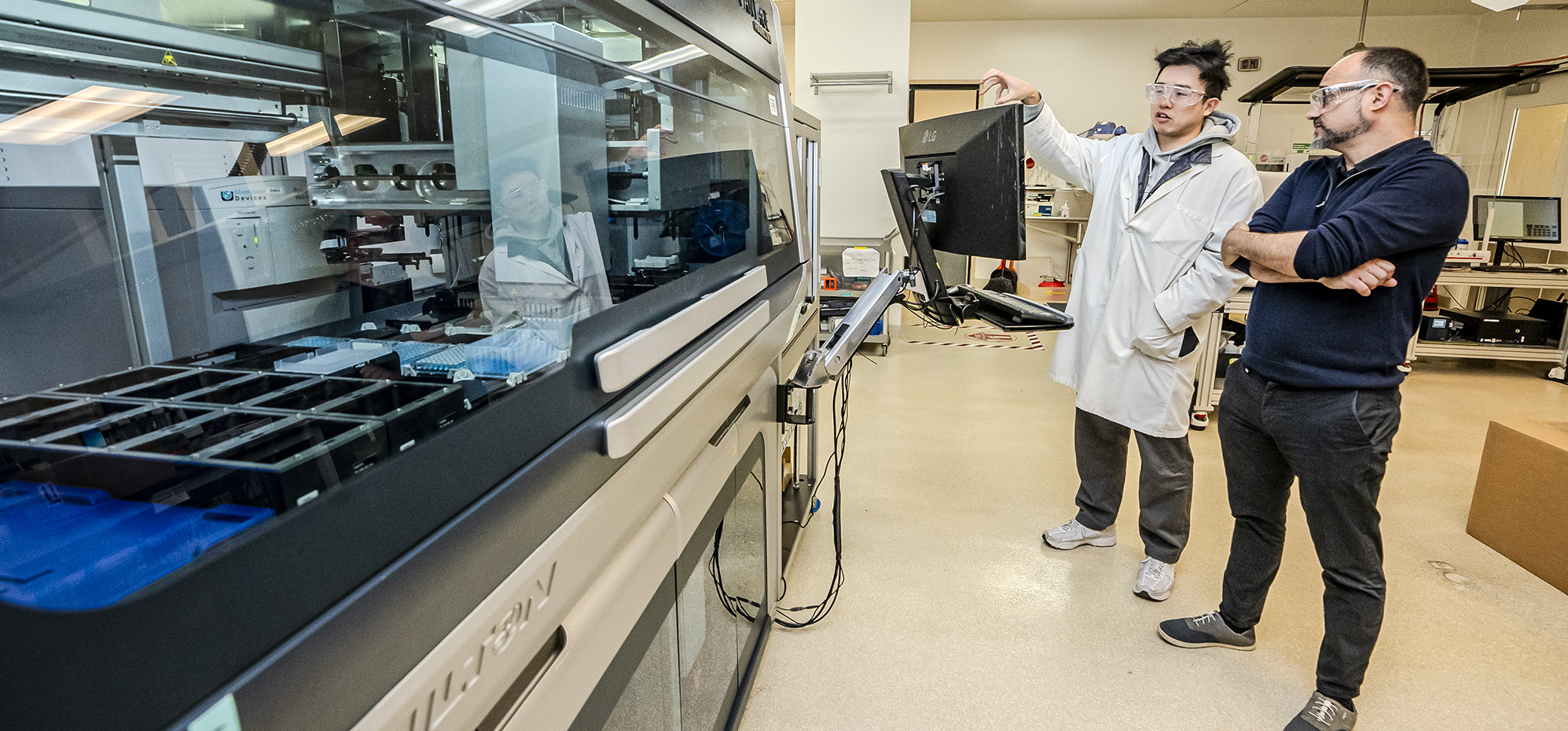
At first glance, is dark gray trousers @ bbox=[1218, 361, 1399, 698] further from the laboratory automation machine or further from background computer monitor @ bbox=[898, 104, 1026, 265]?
the laboratory automation machine

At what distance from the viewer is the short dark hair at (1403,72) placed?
1.45 meters

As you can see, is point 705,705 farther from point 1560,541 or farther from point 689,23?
point 1560,541

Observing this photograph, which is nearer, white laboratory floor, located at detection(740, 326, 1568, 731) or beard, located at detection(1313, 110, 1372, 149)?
beard, located at detection(1313, 110, 1372, 149)

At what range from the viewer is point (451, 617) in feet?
1.66

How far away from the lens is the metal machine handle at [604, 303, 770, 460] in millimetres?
734

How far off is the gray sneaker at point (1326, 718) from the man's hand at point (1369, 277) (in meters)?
0.91

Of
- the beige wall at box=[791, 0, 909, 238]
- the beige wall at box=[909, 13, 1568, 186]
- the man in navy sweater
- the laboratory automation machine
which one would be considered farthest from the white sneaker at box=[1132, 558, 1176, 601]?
the beige wall at box=[909, 13, 1568, 186]

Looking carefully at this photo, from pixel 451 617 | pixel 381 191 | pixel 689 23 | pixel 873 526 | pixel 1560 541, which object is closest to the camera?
pixel 451 617

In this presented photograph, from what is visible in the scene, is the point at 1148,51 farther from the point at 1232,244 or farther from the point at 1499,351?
the point at 1232,244

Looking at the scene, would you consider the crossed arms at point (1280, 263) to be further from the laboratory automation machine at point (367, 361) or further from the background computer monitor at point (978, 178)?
the laboratory automation machine at point (367, 361)

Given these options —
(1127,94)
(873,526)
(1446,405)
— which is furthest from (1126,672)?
(1127,94)

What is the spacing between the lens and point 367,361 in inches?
27.7

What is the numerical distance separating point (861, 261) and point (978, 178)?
120 inches

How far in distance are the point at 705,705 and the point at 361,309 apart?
915 millimetres
